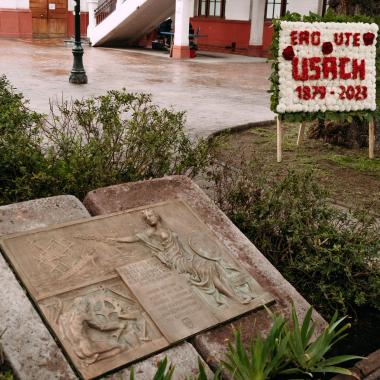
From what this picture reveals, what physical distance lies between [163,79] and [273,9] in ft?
32.1

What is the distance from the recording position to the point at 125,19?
65.6 ft

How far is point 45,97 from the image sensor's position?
9.95 metres

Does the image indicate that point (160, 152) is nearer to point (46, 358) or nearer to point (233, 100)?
point (46, 358)

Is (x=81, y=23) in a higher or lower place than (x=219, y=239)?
higher

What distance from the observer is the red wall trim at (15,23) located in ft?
78.0

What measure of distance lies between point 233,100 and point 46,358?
8991mm

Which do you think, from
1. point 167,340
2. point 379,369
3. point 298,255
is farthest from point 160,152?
point 379,369

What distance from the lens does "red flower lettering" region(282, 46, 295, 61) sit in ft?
19.6

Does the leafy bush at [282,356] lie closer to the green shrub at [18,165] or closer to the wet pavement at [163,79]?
the green shrub at [18,165]

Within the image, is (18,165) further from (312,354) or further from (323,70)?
(323,70)

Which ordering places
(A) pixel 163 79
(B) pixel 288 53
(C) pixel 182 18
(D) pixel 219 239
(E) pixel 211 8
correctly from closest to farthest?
1. (D) pixel 219 239
2. (B) pixel 288 53
3. (A) pixel 163 79
4. (C) pixel 182 18
5. (E) pixel 211 8

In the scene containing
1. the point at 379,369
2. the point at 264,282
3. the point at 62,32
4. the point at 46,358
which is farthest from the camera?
the point at 62,32

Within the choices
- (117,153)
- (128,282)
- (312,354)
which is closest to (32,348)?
(128,282)

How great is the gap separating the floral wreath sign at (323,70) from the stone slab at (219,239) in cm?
280
